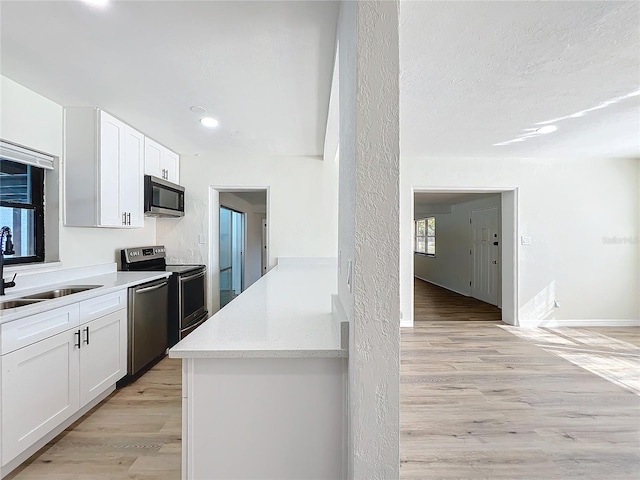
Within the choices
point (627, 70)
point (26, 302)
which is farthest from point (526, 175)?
point (26, 302)

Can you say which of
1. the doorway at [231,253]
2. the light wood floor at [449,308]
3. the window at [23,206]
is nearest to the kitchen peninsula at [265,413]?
the window at [23,206]

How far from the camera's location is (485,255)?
6551 mm

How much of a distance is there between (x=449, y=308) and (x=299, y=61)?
17.1 ft

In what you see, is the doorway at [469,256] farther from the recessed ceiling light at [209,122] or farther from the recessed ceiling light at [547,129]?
the recessed ceiling light at [209,122]

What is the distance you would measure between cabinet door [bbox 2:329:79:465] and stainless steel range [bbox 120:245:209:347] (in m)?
1.26

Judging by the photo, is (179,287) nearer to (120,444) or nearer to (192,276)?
(192,276)

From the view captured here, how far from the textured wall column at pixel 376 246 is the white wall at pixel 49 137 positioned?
2.50m

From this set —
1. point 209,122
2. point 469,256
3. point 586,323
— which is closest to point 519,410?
point 586,323

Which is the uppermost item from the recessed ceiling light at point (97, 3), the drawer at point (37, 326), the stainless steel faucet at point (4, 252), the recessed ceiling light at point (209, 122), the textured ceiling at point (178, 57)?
the recessed ceiling light at point (209, 122)

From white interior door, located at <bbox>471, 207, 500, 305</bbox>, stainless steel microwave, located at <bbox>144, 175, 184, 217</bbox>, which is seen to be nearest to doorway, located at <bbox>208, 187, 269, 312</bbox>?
stainless steel microwave, located at <bbox>144, 175, 184, 217</bbox>

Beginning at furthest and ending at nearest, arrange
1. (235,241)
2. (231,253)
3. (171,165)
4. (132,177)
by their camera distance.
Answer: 1. (235,241)
2. (231,253)
3. (171,165)
4. (132,177)

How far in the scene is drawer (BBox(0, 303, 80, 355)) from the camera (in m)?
1.67

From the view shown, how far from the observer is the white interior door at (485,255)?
20.2 feet

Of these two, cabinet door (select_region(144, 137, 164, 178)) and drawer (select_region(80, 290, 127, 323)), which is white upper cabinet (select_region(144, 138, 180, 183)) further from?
drawer (select_region(80, 290, 127, 323))
